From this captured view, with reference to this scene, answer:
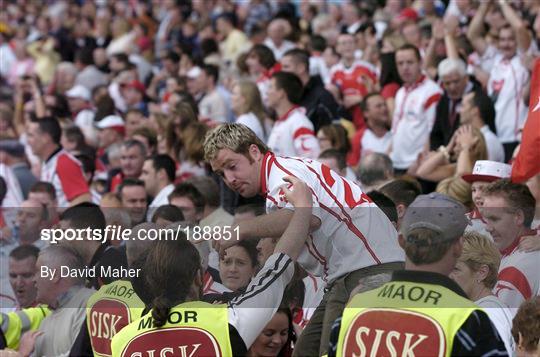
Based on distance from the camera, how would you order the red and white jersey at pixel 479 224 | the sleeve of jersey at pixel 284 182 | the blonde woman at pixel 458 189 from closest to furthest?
the sleeve of jersey at pixel 284 182, the red and white jersey at pixel 479 224, the blonde woman at pixel 458 189

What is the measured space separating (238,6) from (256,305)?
14.7 m

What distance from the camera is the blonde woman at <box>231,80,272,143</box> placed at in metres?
11.3

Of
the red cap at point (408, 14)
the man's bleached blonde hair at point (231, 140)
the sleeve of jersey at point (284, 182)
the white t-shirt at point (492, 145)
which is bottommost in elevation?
the red cap at point (408, 14)

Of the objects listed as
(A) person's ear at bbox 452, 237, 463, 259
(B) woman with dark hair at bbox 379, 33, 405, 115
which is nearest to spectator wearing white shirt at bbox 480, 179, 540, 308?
(A) person's ear at bbox 452, 237, 463, 259

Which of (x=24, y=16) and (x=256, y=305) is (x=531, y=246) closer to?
(x=256, y=305)

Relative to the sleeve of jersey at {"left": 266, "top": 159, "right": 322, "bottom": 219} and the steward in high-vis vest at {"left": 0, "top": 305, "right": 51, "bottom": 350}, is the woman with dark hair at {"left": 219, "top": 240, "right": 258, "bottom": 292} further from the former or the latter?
the steward in high-vis vest at {"left": 0, "top": 305, "right": 51, "bottom": 350}

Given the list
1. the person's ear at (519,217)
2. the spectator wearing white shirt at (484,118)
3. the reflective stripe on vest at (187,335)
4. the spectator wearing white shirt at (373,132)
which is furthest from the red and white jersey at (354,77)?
the reflective stripe on vest at (187,335)

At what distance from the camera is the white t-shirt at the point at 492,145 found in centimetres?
985

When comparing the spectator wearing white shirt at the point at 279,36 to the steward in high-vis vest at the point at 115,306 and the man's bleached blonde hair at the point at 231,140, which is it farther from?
the man's bleached blonde hair at the point at 231,140

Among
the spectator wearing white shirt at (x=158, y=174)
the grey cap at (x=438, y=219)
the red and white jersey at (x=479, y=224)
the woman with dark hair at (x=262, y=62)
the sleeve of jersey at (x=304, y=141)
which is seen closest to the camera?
the grey cap at (x=438, y=219)

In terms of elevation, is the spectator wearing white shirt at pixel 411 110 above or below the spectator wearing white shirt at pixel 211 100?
Result: above

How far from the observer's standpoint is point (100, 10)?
2147cm

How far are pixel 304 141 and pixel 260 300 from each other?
17.6 ft

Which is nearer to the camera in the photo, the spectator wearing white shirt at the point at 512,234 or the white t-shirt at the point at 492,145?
the spectator wearing white shirt at the point at 512,234
